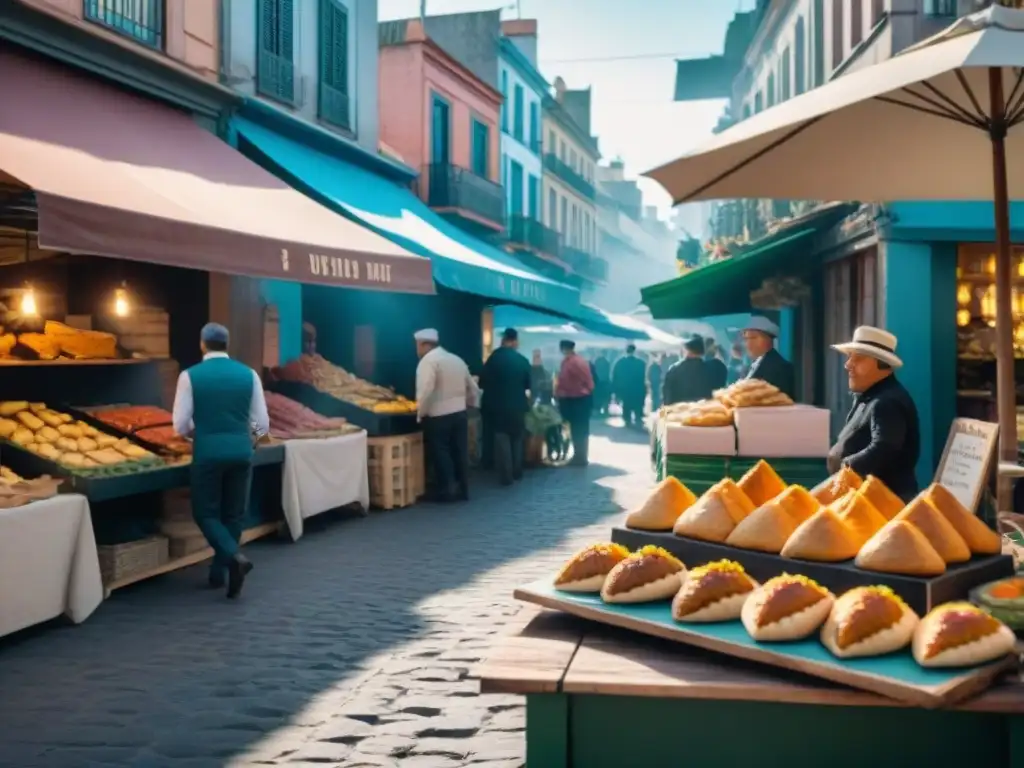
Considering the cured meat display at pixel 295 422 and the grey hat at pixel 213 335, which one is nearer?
the grey hat at pixel 213 335

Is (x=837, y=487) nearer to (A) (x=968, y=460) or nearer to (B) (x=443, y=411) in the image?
(A) (x=968, y=460)

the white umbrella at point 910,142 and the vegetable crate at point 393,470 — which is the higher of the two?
the white umbrella at point 910,142

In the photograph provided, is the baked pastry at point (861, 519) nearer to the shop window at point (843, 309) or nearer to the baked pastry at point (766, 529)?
the baked pastry at point (766, 529)

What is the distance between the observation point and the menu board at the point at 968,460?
4.74 metres

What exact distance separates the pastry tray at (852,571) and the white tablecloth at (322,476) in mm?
7120

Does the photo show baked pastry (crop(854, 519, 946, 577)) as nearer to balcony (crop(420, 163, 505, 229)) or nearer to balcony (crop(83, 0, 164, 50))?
balcony (crop(83, 0, 164, 50))

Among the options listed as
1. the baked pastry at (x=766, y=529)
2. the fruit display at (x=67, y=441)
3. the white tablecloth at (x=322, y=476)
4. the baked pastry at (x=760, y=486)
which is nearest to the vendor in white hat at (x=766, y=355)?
the white tablecloth at (x=322, y=476)

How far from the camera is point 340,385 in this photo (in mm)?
13000

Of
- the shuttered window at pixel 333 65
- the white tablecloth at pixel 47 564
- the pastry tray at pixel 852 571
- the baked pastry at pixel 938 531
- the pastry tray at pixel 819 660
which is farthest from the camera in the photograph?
the shuttered window at pixel 333 65

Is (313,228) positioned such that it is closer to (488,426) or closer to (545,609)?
(488,426)

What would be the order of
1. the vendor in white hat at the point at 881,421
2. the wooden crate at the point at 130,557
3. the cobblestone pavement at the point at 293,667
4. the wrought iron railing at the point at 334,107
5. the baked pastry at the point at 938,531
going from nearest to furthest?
the baked pastry at the point at 938,531 → the cobblestone pavement at the point at 293,667 → the vendor in white hat at the point at 881,421 → the wooden crate at the point at 130,557 → the wrought iron railing at the point at 334,107

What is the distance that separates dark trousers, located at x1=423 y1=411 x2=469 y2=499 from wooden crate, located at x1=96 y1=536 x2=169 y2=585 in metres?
4.78

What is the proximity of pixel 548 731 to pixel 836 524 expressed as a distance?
101 cm

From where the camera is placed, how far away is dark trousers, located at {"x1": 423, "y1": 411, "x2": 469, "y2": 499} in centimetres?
1291
